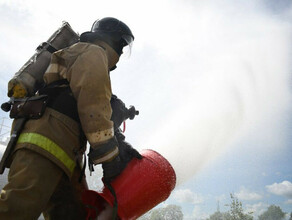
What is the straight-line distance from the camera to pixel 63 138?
2166 mm

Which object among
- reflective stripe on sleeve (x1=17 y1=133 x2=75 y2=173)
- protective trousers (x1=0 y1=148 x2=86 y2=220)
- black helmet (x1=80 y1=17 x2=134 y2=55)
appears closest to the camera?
protective trousers (x1=0 y1=148 x2=86 y2=220)

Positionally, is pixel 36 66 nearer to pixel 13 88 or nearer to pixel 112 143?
pixel 13 88

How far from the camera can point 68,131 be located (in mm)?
2217

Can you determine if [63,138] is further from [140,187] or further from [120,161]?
[140,187]

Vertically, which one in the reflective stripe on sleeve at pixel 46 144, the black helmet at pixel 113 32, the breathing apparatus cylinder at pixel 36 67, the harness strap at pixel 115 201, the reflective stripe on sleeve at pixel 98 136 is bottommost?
the harness strap at pixel 115 201

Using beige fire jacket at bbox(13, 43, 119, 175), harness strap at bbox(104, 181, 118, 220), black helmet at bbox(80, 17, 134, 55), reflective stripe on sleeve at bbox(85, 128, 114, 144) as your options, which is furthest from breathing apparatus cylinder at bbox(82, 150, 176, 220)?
black helmet at bbox(80, 17, 134, 55)

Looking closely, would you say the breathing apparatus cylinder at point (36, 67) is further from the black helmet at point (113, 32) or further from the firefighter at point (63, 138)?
the black helmet at point (113, 32)

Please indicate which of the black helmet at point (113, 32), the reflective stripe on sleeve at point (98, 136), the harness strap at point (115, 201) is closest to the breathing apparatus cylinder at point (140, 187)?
the harness strap at point (115, 201)

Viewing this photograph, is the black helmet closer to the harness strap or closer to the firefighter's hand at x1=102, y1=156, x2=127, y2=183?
the firefighter's hand at x1=102, y1=156, x2=127, y2=183

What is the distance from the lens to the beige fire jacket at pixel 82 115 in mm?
2053

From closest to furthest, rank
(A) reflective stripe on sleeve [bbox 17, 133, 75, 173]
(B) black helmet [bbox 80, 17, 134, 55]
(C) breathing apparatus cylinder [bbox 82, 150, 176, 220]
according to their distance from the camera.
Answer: (A) reflective stripe on sleeve [bbox 17, 133, 75, 173] < (C) breathing apparatus cylinder [bbox 82, 150, 176, 220] < (B) black helmet [bbox 80, 17, 134, 55]

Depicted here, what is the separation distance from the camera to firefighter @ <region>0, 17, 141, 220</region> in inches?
73.7

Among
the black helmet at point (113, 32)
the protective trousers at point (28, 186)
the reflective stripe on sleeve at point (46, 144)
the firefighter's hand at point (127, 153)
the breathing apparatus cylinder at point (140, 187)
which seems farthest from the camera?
the black helmet at point (113, 32)

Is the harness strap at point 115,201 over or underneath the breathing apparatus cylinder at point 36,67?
underneath
